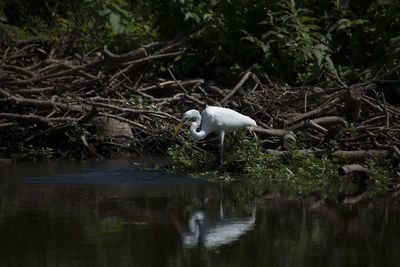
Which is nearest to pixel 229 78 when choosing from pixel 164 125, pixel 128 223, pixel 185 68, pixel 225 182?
pixel 185 68

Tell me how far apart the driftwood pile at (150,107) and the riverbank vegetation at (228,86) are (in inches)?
1.2

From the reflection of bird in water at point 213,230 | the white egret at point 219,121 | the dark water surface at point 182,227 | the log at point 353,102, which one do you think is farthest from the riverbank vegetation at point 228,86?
the reflection of bird in water at point 213,230

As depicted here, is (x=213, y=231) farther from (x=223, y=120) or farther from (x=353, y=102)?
(x=353, y=102)

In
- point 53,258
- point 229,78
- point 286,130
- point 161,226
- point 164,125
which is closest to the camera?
point 53,258

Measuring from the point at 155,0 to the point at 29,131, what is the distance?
13.2 feet

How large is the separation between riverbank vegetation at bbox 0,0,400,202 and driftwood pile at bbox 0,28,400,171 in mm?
30

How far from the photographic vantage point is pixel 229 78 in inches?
506

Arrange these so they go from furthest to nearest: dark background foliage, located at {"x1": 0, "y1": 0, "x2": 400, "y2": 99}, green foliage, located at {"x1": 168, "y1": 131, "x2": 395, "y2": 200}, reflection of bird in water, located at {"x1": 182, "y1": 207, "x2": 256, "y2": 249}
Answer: dark background foliage, located at {"x1": 0, "y1": 0, "x2": 400, "y2": 99}
green foliage, located at {"x1": 168, "y1": 131, "x2": 395, "y2": 200}
reflection of bird in water, located at {"x1": 182, "y1": 207, "x2": 256, "y2": 249}

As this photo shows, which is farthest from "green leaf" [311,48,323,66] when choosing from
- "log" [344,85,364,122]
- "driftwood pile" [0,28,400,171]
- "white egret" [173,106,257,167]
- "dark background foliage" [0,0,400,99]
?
"white egret" [173,106,257,167]

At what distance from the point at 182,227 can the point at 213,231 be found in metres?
0.29

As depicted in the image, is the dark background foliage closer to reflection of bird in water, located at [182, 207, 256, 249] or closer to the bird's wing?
the bird's wing

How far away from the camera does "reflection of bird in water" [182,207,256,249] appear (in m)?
4.59

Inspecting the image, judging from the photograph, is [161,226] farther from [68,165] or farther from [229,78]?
[229,78]

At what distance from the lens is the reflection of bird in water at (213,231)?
15.1 ft
